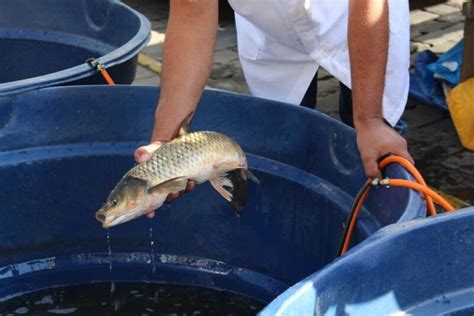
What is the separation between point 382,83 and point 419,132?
2.23 m

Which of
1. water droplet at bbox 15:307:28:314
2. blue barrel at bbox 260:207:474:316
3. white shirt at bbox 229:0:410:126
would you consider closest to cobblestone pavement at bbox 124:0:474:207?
white shirt at bbox 229:0:410:126

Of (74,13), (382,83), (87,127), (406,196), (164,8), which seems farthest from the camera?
(164,8)

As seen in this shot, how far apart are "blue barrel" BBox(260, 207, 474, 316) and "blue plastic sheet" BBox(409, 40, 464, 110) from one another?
297cm

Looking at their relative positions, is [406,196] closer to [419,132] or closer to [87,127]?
[87,127]

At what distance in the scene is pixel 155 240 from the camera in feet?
11.0

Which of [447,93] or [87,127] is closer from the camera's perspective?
[87,127]

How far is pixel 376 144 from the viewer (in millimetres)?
2445

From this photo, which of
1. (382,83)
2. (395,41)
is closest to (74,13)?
(395,41)

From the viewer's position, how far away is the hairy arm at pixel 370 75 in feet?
8.04

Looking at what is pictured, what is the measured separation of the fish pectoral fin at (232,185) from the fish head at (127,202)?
0.29 meters

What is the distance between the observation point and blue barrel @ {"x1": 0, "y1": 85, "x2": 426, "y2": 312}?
2.94 m

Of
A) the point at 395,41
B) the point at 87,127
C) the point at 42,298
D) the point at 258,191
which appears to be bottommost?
the point at 42,298

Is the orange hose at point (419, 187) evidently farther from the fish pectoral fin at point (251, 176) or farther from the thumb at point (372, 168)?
the fish pectoral fin at point (251, 176)

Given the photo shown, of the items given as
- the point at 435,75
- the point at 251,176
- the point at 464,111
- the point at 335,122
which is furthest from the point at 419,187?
the point at 435,75
